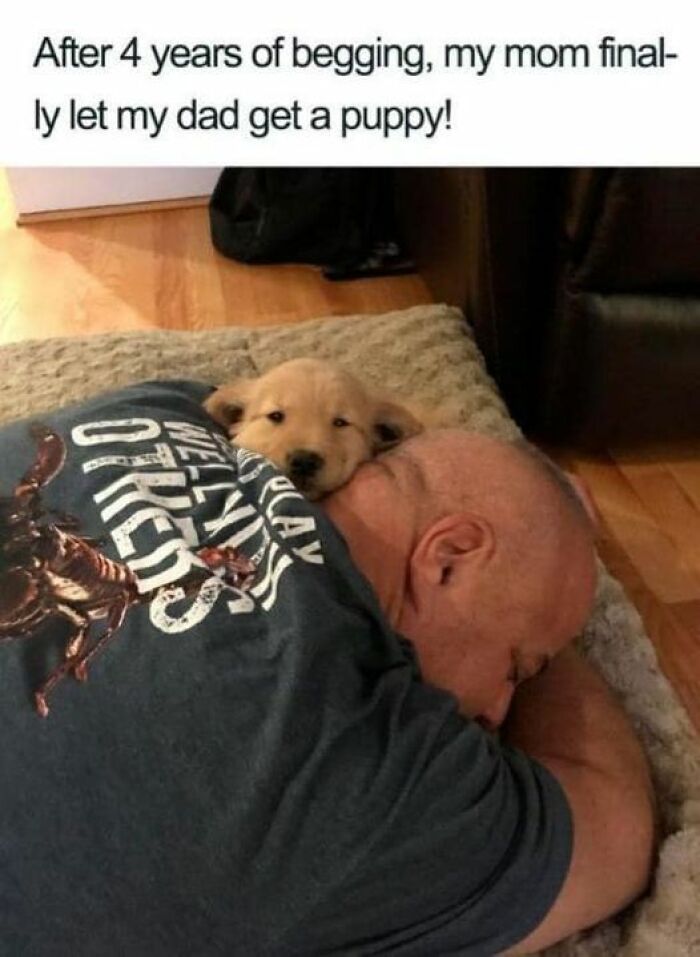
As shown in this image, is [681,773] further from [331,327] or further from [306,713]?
[331,327]

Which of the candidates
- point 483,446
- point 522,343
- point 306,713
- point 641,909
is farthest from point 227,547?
point 522,343

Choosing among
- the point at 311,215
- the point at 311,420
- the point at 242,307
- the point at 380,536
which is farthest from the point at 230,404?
the point at 311,215

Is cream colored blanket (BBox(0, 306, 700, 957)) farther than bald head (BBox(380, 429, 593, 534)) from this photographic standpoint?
Yes

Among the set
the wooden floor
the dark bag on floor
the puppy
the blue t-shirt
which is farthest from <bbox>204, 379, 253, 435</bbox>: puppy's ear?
the dark bag on floor

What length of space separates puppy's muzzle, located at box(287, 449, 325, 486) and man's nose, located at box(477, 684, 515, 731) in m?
0.33

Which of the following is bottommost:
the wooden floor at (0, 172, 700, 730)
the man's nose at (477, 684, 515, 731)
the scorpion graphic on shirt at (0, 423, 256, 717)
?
the wooden floor at (0, 172, 700, 730)

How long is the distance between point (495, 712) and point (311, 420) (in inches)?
16.6

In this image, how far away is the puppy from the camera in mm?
1101

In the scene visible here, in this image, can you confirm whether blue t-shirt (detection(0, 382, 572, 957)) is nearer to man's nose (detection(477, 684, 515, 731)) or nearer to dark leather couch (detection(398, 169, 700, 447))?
man's nose (detection(477, 684, 515, 731))

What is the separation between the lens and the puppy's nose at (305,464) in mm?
1093

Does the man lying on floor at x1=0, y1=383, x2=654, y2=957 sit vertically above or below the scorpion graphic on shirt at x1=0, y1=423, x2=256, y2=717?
below

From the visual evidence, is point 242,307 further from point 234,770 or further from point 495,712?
point 234,770
